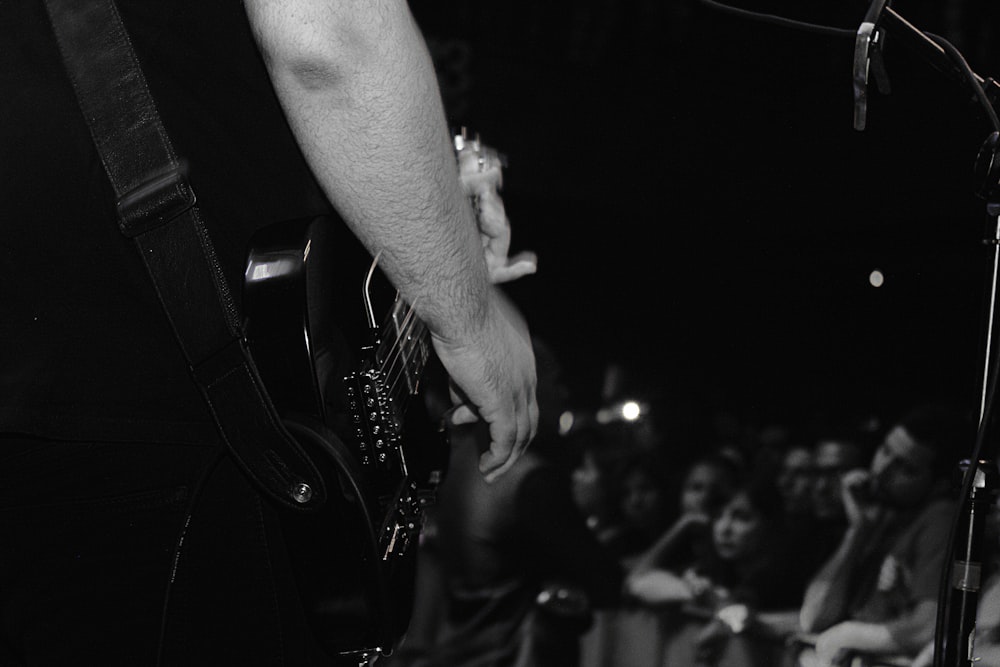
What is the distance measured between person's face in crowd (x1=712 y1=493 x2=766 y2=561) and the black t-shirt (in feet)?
6.06

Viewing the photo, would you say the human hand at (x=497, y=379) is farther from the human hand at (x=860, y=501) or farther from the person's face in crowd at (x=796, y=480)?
the human hand at (x=860, y=501)

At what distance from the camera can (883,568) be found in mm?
2129

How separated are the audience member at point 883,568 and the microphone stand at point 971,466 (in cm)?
164

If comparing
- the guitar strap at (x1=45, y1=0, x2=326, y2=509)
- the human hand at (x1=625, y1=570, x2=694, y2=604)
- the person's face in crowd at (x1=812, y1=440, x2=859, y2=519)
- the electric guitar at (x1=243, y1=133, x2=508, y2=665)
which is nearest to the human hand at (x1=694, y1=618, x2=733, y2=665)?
the human hand at (x1=625, y1=570, x2=694, y2=604)

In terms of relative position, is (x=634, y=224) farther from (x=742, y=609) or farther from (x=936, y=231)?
(x=742, y=609)

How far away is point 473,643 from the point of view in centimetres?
225

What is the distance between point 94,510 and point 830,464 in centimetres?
192

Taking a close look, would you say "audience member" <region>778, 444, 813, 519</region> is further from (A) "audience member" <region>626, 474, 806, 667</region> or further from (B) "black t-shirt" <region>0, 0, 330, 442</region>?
(B) "black t-shirt" <region>0, 0, 330, 442</region>

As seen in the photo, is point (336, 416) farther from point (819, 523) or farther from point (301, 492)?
point (819, 523)

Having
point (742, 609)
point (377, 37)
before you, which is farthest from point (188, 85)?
point (742, 609)

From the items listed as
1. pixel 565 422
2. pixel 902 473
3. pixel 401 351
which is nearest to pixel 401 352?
pixel 401 351

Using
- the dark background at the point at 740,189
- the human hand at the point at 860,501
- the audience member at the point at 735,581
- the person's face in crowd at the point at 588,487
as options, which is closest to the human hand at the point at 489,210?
the dark background at the point at 740,189

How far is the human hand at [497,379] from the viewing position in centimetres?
71

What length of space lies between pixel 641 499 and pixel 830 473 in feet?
1.78
